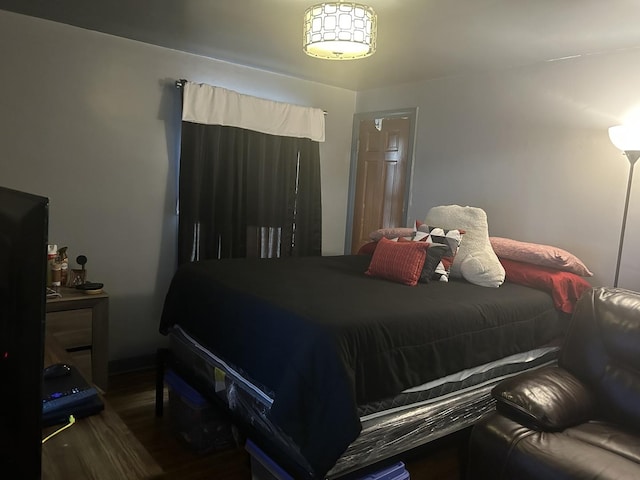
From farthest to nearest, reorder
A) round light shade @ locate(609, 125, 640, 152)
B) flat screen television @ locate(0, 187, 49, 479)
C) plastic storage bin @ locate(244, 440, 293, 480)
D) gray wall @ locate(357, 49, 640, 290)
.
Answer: gray wall @ locate(357, 49, 640, 290) → round light shade @ locate(609, 125, 640, 152) → plastic storage bin @ locate(244, 440, 293, 480) → flat screen television @ locate(0, 187, 49, 479)

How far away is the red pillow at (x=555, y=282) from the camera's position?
277cm

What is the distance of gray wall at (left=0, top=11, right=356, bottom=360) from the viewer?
117 inches

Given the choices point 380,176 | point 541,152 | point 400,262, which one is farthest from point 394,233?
point 541,152

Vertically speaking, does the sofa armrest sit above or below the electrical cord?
below

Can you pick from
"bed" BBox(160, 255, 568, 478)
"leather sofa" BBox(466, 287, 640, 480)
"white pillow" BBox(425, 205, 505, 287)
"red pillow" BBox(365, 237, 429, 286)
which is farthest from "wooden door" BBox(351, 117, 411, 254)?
"leather sofa" BBox(466, 287, 640, 480)

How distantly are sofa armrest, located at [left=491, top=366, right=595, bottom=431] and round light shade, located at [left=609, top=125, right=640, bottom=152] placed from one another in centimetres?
134

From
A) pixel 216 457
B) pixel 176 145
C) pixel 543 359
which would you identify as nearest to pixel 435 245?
pixel 543 359

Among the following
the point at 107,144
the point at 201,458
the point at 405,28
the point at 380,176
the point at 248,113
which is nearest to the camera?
the point at 201,458

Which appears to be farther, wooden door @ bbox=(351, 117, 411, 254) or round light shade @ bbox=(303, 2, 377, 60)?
wooden door @ bbox=(351, 117, 411, 254)

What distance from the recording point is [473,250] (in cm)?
301

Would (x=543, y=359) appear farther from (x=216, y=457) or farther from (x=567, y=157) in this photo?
(x=216, y=457)

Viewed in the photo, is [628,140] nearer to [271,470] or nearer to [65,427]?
[271,470]

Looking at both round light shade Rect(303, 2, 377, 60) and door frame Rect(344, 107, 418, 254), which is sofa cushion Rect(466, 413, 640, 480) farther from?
door frame Rect(344, 107, 418, 254)

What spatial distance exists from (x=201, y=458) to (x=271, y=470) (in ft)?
1.97
